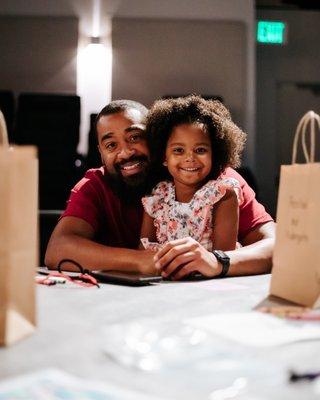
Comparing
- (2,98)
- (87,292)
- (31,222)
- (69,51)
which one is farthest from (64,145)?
(31,222)

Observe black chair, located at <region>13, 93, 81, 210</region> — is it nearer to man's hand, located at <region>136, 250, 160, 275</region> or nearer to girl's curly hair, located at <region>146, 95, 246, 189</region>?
girl's curly hair, located at <region>146, 95, 246, 189</region>

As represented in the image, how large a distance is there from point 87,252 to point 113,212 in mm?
359

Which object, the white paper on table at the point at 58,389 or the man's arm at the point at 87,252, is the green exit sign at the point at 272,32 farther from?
the white paper on table at the point at 58,389

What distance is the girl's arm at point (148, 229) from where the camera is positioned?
6.26 ft

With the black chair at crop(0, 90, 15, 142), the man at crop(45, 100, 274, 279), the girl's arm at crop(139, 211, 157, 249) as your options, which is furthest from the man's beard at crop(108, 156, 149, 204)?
the black chair at crop(0, 90, 15, 142)

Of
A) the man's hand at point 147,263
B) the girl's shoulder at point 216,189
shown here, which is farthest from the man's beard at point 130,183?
the man's hand at point 147,263

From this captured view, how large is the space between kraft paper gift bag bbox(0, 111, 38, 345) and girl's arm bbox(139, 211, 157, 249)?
1109mm

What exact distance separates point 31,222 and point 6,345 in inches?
6.5

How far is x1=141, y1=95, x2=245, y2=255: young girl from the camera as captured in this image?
1.84 metres

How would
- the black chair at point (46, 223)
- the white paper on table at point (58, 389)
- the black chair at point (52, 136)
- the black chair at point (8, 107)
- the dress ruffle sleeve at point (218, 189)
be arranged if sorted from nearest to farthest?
1. the white paper on table at point (58, 389)
2. the dress ruffle sleeve at point (218, 189)
3. the black chair at point (46, 223)
4. the black chair at point (52, 136)
5. the black chair at point (8, 107)

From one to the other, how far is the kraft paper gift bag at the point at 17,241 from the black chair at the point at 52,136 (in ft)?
11.1

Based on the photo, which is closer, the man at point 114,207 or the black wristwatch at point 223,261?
the black wristwatch at point 223,261

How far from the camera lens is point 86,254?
1640mm

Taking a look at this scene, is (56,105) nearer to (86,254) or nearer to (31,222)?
(86,254)
